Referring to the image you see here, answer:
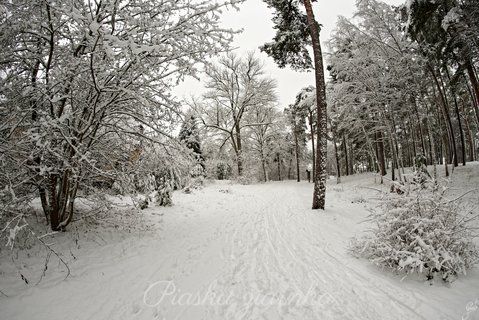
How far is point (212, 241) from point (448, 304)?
15.1 ft

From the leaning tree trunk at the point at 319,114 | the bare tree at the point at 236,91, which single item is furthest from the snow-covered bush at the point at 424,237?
the bare tree at the point at 236,91

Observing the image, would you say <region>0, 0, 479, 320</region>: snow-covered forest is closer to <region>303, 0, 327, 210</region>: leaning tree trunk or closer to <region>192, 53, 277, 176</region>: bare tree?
<region>303, 0, 327, 210</region>: leaning tree trunk

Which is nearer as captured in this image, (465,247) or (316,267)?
(465,247)

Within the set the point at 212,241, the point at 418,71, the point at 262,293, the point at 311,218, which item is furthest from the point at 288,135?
the point at 262,293

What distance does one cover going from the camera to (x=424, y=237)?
12.3ft

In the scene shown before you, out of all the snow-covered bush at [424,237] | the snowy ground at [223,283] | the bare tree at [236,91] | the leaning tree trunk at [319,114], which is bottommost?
the snowy ground at [223,283]

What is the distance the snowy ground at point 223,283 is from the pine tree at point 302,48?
287cm

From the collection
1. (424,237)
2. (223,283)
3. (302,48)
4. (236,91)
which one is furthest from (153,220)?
(236,91)

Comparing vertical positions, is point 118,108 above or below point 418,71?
below

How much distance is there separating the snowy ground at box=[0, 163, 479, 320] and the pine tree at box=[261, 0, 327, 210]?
9.41 feet

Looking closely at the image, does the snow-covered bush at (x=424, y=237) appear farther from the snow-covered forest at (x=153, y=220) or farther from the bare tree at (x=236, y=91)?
the bare tree at (x=236, y=91)

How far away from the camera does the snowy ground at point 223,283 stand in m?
3.13

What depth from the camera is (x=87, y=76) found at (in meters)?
4.77

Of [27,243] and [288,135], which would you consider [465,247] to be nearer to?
[27,243]
